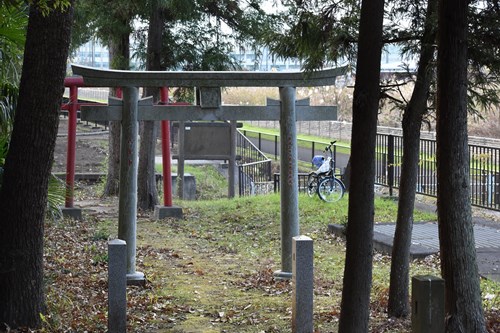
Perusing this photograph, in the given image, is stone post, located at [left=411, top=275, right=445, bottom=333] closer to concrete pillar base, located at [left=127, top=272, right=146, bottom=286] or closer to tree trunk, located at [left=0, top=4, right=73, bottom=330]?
tree trunk, located at [left=0, top=4, right=73, bottom=330]

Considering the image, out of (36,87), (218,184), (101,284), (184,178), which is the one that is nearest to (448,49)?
(36,87)

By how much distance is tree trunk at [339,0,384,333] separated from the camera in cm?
732

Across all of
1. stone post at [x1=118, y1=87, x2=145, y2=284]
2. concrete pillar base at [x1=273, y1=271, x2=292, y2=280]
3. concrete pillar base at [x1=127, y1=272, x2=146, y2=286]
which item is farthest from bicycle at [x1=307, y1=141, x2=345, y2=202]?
concrete pillar base at [x1=127, y1=272, x2=146, y2=286]

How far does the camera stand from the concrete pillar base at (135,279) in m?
11.3

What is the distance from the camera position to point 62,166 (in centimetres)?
3036

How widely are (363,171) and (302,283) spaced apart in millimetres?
1347

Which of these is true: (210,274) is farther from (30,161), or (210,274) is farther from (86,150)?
(86,150)

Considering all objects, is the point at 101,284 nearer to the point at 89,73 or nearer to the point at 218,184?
the point at 89,73

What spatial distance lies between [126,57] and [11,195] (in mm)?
12426

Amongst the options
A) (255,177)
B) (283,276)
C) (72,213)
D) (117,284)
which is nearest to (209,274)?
(283,276)

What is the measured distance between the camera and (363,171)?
24.0 ft

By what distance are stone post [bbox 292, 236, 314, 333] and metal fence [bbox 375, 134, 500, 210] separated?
931 centimetres

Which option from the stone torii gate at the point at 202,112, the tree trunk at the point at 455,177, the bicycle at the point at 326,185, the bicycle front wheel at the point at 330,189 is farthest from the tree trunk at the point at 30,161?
the bicycle front wheel at the point at 330,189

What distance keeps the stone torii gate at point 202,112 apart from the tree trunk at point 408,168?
7.28 feet
